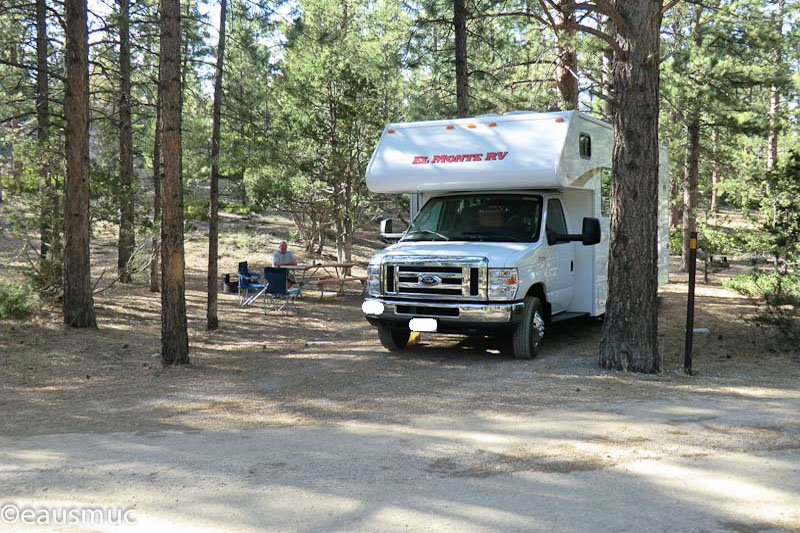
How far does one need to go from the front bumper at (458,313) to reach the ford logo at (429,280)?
24 cm

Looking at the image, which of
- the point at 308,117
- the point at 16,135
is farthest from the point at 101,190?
the point at 308,117

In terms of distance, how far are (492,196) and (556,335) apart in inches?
111

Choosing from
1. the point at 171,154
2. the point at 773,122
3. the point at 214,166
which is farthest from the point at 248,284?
the point at 773,122

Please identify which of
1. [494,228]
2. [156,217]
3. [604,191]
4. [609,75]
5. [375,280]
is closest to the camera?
[375,280]

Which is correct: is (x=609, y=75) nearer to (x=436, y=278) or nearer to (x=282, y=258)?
(x=436, y=278)

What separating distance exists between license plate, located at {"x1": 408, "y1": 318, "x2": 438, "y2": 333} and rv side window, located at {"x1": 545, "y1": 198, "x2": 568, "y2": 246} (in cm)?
196

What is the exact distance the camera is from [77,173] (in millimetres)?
12234

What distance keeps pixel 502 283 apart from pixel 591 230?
4.42 feet

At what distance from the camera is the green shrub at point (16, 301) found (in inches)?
488

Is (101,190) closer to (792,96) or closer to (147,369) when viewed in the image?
(147,369)

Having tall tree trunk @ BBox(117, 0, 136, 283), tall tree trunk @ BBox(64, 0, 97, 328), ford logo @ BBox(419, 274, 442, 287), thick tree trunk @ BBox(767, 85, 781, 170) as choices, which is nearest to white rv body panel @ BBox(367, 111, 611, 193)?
ford logo @ BBox(419, 274, 442, 287)

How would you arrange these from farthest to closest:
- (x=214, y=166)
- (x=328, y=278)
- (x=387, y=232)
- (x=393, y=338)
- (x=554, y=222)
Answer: (x=328, y=278) < (x=214, y=166) < (x=387, y=232) < (x=393, y=338) < (x=554, y=222)

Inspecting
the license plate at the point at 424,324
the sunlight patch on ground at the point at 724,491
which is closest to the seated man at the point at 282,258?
the license plate at the point at 424,324

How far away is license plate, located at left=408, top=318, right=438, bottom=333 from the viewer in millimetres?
9219
